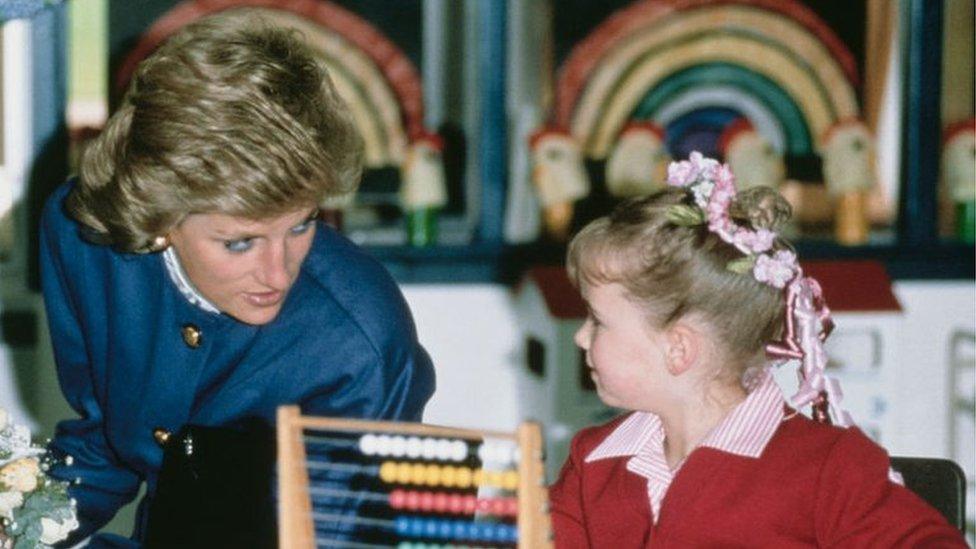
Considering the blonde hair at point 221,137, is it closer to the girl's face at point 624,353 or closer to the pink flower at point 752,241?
the girl's face at point 624,353

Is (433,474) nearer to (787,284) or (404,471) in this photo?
(404,471)

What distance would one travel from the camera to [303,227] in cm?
185

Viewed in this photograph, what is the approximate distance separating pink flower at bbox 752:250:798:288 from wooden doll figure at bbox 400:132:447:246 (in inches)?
91.0

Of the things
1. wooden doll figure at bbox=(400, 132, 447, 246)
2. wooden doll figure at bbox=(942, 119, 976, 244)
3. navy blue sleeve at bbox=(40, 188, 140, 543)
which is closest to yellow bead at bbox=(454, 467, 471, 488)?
navy blue sleeve at bbox=(40, 188, 140, 543)

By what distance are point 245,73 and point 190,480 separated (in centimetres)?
50

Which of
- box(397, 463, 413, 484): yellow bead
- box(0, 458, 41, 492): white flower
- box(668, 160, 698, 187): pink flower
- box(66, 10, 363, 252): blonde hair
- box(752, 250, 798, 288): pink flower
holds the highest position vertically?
box(66, 10, 363, 252): blonde hair

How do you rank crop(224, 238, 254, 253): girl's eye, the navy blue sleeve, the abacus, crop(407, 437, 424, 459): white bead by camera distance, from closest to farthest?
the abacus < crop(407, 437, 424, 459): white bead < crop(224, 238, 254, 253): girl's eye < the navy blue sleeve

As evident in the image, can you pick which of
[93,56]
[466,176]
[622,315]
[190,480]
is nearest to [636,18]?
[466,176]

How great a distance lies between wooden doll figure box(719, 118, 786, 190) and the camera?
13.5 feet

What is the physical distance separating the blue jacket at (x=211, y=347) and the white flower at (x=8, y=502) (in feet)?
1.17

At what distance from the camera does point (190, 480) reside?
1.66 metres

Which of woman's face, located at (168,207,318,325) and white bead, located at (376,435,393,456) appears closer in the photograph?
white bead, located at (376,435,393,456)

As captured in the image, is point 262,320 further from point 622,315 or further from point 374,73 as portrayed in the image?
point 374,73

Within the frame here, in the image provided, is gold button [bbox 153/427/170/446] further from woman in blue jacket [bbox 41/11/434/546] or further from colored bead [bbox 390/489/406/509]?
colored bead [bbox 390/489/406/509]
